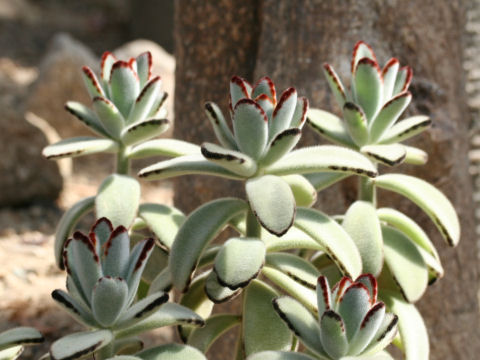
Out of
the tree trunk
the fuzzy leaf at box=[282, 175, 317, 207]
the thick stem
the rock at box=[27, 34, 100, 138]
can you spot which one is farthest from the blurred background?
the rock at box=[27, 34, 100, 138]

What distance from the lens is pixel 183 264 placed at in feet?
3.27

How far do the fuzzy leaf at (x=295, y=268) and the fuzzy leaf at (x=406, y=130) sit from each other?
0.27 metres

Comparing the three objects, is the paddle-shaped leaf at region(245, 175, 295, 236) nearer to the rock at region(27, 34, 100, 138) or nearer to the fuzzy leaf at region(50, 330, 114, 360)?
the fuzzy leaf at region(50, 330, 114, 360)

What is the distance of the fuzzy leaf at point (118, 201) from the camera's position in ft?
3.63

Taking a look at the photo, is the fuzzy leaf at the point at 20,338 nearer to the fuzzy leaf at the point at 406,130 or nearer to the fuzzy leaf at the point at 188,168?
the fuzzy leaf at the point at 188,168

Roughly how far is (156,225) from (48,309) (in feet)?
3.08

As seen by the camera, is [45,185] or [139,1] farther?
[139,1]

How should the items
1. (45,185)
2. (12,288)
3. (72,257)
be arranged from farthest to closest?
1. (45,185)
2. (12,288)
3. (72,257)

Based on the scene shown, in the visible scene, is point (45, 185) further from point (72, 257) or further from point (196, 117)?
point (72, 257)

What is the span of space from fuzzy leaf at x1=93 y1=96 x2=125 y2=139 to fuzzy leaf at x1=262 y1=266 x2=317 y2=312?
1.12ft

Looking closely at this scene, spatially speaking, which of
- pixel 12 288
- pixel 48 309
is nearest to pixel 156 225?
pixel 48 309

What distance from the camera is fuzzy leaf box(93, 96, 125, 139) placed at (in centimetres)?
114

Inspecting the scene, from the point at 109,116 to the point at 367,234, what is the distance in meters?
0.46

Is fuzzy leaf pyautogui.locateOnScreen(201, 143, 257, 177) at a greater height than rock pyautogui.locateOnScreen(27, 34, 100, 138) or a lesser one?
greater
